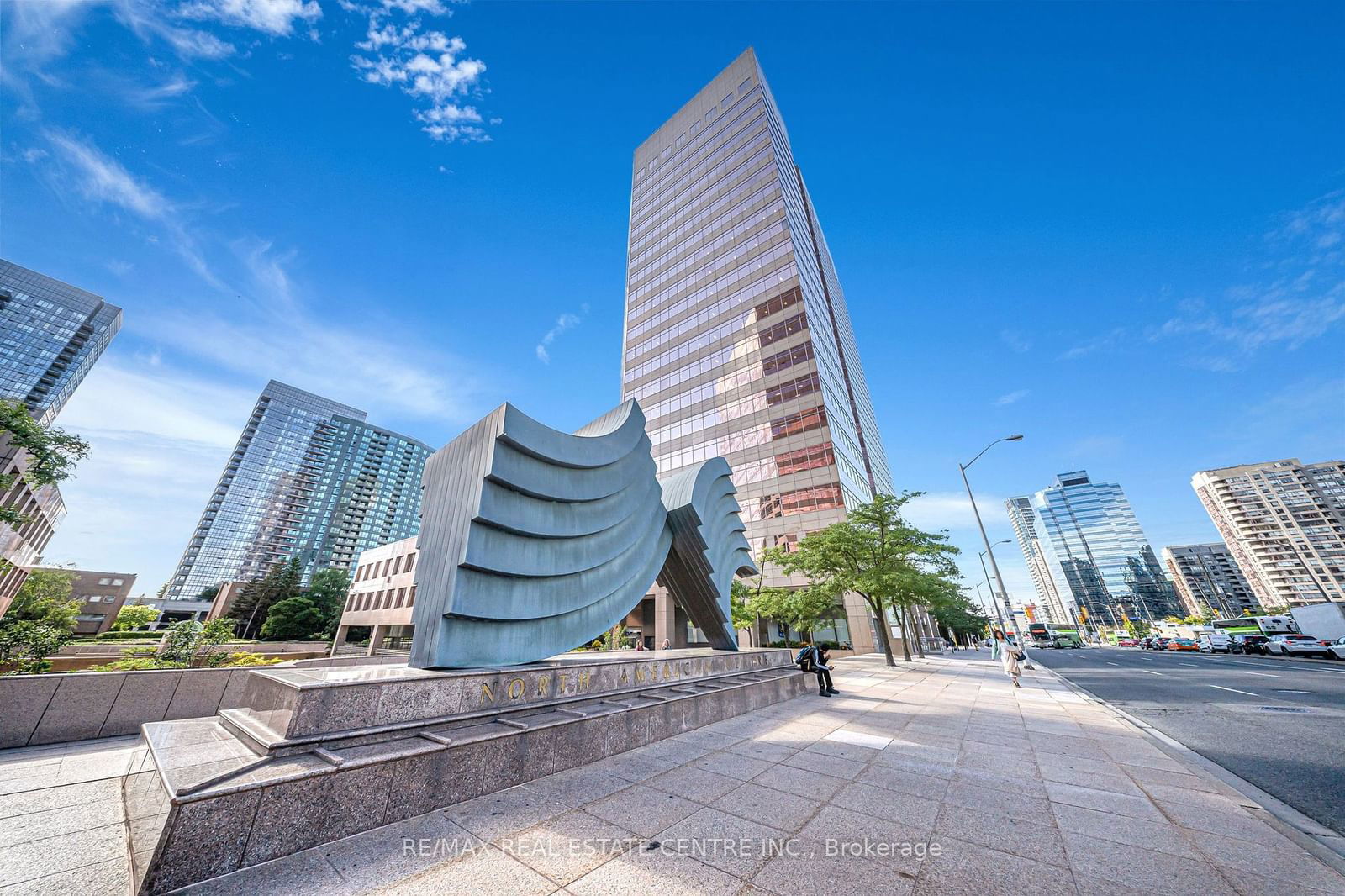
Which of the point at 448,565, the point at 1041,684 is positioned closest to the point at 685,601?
the point at 448,565

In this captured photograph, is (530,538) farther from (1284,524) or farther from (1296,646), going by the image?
(1284,524)

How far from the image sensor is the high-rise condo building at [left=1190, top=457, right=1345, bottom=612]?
103625 mm

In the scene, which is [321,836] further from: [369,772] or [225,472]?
[225,472]

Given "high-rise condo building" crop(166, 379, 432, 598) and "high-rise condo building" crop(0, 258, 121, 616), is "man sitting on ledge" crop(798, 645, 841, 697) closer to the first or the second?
"high-rise condo building" crop(0, 258, 121, 616)

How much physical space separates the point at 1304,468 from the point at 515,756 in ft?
629

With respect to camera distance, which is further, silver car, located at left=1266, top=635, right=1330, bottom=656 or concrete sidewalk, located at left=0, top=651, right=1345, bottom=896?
silver car, located at left=1266, top=635, right=1330, bottom=656

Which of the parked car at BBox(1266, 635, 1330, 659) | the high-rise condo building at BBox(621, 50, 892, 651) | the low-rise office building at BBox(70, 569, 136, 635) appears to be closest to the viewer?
the parked car at BBox(1266, 635, 1330, 659)

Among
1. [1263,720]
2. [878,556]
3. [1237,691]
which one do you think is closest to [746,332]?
[878,556]

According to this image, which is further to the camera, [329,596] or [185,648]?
[329,596]

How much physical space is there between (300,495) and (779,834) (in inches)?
6103

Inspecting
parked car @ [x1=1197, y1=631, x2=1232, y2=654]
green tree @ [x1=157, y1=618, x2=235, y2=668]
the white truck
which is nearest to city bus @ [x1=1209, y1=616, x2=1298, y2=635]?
parked car @ [x1=1197, y1=631, x2=1232, y2=654]

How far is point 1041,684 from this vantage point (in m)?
19.2

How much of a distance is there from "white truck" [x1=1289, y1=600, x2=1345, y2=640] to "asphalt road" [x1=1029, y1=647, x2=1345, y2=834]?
2364 cm

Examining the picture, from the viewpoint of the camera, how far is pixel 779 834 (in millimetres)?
4566
